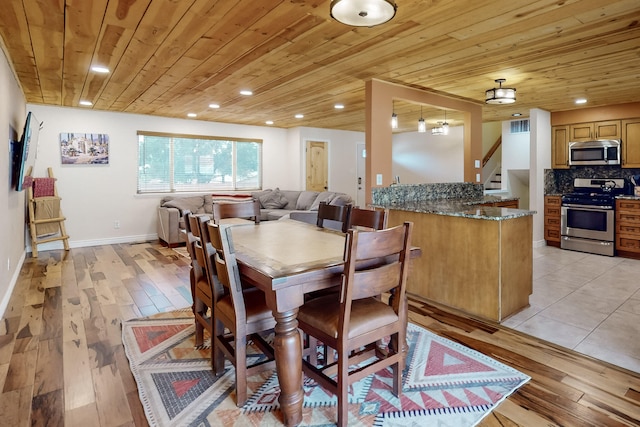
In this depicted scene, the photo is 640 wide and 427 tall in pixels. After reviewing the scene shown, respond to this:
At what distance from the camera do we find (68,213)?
6086 mm

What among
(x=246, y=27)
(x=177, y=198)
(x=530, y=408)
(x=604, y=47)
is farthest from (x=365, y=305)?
(x=177, y=198)

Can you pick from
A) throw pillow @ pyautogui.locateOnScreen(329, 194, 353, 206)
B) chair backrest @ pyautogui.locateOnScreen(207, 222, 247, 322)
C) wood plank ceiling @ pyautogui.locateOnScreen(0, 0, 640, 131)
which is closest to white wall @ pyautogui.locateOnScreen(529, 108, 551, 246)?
wood plank ceiling @ pyautogui.locateOnScreen(0, 0, 640, 131)

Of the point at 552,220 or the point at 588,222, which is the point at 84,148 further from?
the point at 588,222

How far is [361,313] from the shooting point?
181 cm

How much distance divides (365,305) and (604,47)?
9.93 feet

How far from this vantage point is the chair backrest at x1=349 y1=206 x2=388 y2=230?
7.71ft

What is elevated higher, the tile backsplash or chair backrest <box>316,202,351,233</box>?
the tile backsplash

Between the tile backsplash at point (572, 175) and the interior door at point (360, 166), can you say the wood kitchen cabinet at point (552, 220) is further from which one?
the interior door at point (360, 166)

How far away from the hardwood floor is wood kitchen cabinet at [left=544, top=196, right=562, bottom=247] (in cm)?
400

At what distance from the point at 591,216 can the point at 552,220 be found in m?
0.63

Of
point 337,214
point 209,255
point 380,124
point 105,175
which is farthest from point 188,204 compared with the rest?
point 209,255

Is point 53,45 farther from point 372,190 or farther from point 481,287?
point 481,287

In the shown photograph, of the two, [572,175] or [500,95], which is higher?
[500,95]

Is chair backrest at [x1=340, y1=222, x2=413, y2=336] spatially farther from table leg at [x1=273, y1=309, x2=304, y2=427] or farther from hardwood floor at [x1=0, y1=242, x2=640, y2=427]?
hardwood floor at [x1=0, y1=242, x2=640, y2=427]
